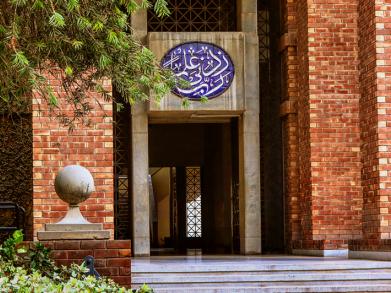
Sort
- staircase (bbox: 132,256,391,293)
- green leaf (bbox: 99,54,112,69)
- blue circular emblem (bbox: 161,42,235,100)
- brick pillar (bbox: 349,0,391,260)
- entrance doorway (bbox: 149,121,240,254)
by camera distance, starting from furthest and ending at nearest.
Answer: entrance doorway (bbox: 149,121,240,254), blue circular emblem (bbox: 161,42,235,100), brick pillar (bbox: 349,0,391,260), staircase (bbox: 132,256,391,293), green leaf (bbox: 99,54,112,69)

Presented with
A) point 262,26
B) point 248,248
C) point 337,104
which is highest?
point 262,26

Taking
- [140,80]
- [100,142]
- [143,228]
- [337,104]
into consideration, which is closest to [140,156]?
[143,228]

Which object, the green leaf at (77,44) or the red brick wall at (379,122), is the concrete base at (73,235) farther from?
the red brick wall at (379,122)

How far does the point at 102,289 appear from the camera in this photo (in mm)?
6633

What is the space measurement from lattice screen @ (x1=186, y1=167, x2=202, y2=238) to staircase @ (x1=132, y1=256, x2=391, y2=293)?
46.9ft

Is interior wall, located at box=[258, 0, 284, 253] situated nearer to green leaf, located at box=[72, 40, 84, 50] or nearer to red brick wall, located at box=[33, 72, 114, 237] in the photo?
red brick wall, located at box=[33, 72, 114, 237]

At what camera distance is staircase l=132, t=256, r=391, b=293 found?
10234 mm

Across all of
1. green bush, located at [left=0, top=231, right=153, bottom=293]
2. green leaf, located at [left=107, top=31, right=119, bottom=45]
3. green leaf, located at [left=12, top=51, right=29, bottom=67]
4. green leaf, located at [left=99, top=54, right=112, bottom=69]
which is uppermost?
green leaf, located at [left=107, top=31, right=119, bottom=45]

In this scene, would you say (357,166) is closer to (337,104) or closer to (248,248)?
(337,104)

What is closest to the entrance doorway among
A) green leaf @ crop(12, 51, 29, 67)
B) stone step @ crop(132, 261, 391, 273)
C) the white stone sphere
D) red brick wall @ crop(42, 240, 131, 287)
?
stone step @ crop(132, 261, 391, 273)

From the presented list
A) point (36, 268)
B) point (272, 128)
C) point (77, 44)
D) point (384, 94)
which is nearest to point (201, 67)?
point (272, 128)

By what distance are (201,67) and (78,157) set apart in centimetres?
290

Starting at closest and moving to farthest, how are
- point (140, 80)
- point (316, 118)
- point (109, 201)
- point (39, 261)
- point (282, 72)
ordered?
point (39, 261) < point (140, 80) < point (109, 201) < point (316, 118) < point (282, 72)

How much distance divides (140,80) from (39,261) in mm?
1992
